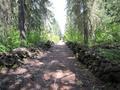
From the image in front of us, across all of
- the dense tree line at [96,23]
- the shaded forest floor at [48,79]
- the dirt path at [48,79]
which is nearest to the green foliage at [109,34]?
the dense tree line at [96,23]

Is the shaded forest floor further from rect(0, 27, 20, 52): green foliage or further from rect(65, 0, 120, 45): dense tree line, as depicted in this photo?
rect(65, 0, 120, 45): dense tree line

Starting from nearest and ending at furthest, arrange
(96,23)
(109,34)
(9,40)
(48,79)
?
1. (48,79)
2. (9,40)
3. (109,34)
4. (96,23)

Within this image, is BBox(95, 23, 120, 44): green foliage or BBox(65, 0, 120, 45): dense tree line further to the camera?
BBox(65, 0, 120, 45): dense tree line

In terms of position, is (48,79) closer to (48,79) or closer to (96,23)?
(48,79)

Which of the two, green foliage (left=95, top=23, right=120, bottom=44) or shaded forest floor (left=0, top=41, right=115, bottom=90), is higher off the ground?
green foliage (left=95, top=23, right=120, bottom=44)

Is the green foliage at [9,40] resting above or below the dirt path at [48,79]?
above

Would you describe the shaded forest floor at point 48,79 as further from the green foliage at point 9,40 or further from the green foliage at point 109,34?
the green foliage at point 109,34

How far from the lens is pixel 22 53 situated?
11273mm

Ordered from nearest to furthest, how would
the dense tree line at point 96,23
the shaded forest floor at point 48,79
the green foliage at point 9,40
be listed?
the shaded forest floor at point 48,79 < the green foliage at point 9,40 < the dense tree line at point 96,23

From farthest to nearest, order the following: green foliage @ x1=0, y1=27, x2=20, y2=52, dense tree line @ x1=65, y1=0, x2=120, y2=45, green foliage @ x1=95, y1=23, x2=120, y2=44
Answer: dense tree line @ x1=65, y1=0, x2=120, y2=45, green foliage @ x1=95, y1=23, x2=120, y2=44, green foliage @ x1=0, y1=27, x2=20, y2=52

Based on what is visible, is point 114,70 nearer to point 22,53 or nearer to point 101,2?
point 22,53

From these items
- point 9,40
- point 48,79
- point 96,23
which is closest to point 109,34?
point 96,23

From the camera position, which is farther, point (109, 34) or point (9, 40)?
point (109, 34)

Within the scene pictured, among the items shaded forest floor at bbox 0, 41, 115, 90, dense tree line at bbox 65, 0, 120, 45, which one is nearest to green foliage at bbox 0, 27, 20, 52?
shaded forest floor at bbox 0, 41, 115, 90
